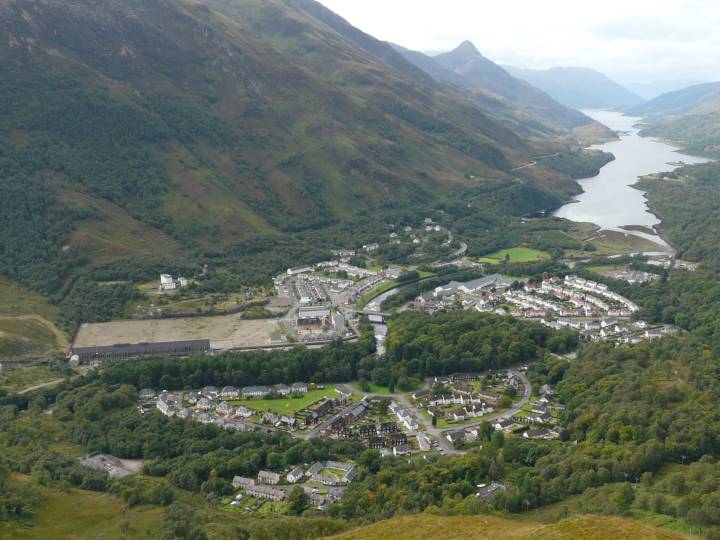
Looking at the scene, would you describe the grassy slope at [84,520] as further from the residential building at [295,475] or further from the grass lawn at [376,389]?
the grass lawn at [376,389]

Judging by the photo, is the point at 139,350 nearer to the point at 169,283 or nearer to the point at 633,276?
the point at 169,283

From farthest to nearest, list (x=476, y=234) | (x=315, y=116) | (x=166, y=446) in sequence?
1. (x=315, y=116)
2. (x=476, y=234)
3. (x=166, y=446)

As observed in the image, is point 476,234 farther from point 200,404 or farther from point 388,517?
point 388,517

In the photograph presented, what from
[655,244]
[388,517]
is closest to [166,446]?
[388,517]

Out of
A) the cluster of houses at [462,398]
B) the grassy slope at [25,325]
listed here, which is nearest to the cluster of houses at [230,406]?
the cluster of houses at [462,398]

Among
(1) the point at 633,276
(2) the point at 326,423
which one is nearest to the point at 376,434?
(2) the point at 326,423

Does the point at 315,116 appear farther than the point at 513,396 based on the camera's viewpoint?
Yes

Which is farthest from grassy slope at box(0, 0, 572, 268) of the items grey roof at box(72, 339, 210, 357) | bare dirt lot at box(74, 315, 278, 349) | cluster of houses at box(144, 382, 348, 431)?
cluster of houses at box(144, 382, 348, 431)
